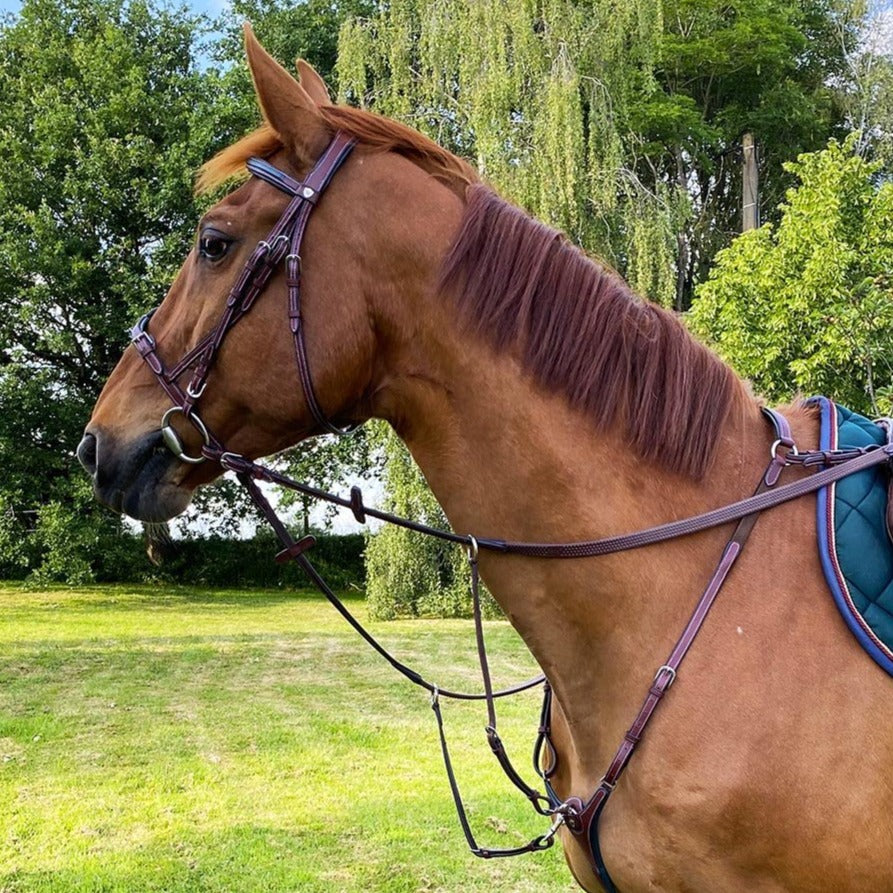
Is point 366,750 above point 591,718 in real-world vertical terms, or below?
below

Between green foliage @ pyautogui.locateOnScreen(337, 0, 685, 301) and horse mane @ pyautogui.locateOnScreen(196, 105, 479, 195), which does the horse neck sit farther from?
green foliage @ pyautogui.locateOnScreen(337, 0, 685, 301)

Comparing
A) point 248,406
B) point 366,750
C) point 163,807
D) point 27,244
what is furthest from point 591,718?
point 27,244

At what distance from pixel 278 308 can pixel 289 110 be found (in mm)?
467

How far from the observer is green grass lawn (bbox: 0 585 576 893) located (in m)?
4.74

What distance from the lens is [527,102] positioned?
13289 millimetres

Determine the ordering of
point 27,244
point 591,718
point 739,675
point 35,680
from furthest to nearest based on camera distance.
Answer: point 27,244 < point 35,680 < point 591,718 < point 739,675

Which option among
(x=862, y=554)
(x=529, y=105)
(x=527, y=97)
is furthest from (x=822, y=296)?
(x=862, y=554)

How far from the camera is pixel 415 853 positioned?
16.2 feet

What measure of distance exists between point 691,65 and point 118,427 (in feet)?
76.5

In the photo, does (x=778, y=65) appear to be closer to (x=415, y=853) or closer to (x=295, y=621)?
(x=295, y=621)

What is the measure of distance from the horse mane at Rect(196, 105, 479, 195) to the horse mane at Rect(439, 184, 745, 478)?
0.17 m

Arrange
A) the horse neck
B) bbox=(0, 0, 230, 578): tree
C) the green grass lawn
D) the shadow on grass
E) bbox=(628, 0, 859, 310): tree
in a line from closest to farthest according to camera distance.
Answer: the horse neck, the green grass lawn, the shadow on grass, bbox=(0, 0, 230, 578): tree, bbox=(628, 0, 859, 310): tree

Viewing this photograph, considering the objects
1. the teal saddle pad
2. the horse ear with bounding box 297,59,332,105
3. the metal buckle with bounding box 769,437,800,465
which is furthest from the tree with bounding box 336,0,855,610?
the teal saddle pad

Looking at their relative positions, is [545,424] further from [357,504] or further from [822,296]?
[822,296]
